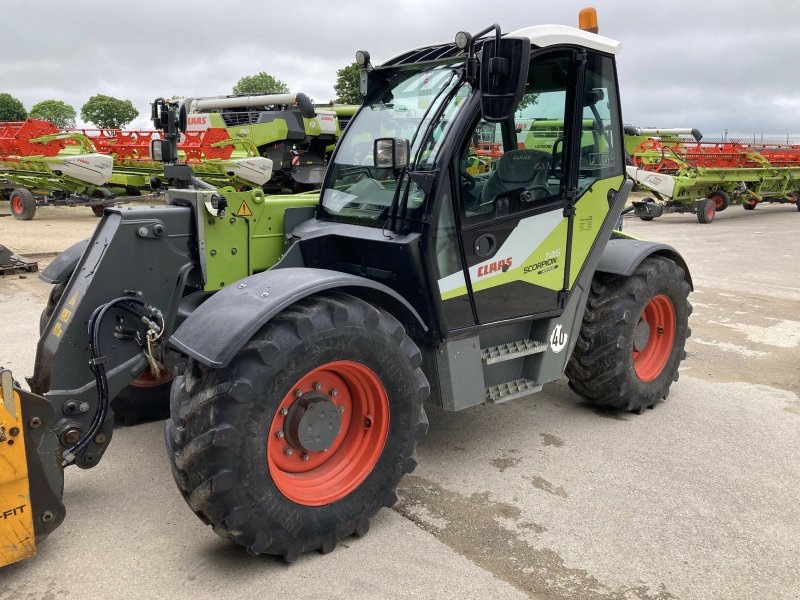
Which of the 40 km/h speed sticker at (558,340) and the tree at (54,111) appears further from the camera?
the tree at (54,111)

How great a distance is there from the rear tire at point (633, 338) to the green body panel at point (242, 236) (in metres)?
2.11

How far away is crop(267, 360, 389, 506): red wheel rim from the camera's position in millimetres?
3072

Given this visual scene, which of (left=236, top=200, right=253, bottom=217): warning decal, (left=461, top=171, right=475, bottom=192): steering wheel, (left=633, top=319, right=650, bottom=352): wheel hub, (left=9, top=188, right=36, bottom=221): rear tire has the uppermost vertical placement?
(left=461, top=171, right=475, bottom=192): steering wheel

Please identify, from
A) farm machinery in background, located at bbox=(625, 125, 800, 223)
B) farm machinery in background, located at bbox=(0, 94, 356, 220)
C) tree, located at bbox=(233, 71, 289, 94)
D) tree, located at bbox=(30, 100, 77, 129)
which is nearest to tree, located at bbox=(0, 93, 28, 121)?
tree, located at bbox=(30, 100, 77, 129)

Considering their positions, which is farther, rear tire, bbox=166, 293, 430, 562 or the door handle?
the door handle

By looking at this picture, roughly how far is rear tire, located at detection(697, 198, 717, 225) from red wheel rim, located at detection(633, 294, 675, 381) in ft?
46.3

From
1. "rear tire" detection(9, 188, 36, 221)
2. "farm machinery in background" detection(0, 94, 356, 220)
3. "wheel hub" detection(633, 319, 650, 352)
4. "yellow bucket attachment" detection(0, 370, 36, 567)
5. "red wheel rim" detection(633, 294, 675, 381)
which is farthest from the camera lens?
"farm machinery in background" detection(0, 94, 356, 220)

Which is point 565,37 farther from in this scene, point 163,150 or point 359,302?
point 163,150

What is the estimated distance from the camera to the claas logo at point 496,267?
377 cm

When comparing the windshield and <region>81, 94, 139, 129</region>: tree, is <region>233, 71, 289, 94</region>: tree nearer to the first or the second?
<region>81, 94, 139, 129</region>: tree

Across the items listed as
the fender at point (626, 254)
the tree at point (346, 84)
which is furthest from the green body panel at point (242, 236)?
the tree at point (346, 84)

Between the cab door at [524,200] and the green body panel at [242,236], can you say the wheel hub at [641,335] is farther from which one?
the green body panel at [242,236]

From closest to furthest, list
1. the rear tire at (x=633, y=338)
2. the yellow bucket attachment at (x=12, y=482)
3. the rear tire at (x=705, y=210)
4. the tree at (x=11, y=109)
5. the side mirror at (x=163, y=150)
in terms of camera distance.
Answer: the yellow bucket attachment at (x=12, y=482) → the side mirror at (x=163, y=150) → the rear tire at (x=633, y=338) → the rear tire at (x=705, y=210) → the tree at (x=11, y=109)

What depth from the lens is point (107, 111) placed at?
64.2m
